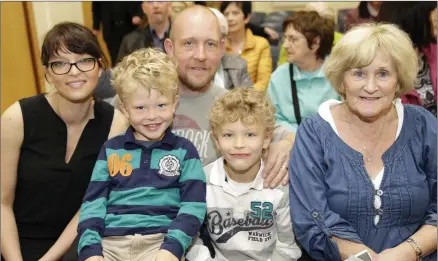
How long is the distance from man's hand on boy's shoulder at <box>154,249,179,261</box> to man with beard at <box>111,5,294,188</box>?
53cm

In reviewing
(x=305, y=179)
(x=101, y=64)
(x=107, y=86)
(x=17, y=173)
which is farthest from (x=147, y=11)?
(x=305, y=179)

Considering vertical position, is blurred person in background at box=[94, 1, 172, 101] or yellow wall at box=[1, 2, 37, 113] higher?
blurred person in background at box=[94, 1, 172, 101]

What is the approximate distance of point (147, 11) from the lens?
13.1 feet

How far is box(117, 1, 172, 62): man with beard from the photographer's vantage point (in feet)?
12.6

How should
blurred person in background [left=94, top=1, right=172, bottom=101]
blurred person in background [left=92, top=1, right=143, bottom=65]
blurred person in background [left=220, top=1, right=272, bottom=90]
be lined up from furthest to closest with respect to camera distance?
1. blurred person in background [left=92, top=1, right=143, bottom=65]
2. blurred person in background [left=220, top=1, right=272, bottom=90]
3. blurred person in background [left=94, top=1, right=172, bottom=101]

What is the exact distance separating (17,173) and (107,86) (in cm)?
72

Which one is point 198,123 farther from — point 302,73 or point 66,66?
point 302,73

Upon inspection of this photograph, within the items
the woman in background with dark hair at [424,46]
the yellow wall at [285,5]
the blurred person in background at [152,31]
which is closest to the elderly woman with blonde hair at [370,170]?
the woman in background with dark hair at [424,46]

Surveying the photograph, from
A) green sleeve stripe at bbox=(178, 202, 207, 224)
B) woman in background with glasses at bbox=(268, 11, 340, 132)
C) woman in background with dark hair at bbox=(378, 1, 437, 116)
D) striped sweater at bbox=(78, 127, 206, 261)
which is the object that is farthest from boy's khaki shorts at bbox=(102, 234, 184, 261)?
woman in background with dark hair at bbox=(378, 1, 437, 116)

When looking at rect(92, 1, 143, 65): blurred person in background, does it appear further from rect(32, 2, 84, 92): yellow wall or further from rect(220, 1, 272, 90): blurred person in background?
rect(220, 1, 272, 90): blurred person in background

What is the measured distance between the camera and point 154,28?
13.2ft

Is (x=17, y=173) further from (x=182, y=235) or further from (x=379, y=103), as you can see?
(x=379, y=103)

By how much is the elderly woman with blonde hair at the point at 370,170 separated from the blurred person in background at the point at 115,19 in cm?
330

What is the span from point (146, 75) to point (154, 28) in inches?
90.9
